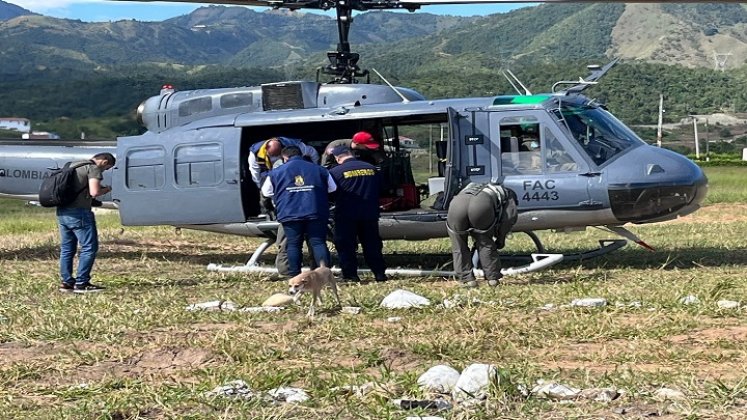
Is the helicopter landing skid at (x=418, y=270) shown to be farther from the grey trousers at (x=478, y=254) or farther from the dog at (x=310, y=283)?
the dog at (x=310, y=283)

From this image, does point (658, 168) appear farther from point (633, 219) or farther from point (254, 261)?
point (254, 261)

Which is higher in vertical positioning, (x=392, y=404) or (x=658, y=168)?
(x=658, y=168)

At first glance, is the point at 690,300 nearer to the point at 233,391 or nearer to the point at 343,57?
the point at 233,391

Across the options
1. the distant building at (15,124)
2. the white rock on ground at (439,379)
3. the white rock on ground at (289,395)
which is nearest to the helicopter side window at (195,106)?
the white rock on ground at (289,395)

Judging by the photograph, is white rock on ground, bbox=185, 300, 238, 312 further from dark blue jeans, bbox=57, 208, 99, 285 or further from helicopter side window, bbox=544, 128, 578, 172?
helicopter side window, bbox=544, 128, 578, 172

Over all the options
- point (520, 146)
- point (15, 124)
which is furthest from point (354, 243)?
point (15, 124)

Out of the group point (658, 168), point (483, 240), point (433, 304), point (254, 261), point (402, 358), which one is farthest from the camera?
point (254, 261)

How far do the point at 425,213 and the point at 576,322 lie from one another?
14.2 feet

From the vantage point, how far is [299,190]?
398 inches

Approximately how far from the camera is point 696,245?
13.4m

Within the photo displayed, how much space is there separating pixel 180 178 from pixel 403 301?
472cm

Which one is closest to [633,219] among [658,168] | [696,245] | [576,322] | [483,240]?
[658,168]

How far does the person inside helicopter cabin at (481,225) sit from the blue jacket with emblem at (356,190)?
3.13 ft

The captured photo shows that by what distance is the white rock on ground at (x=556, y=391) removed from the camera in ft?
16.4
